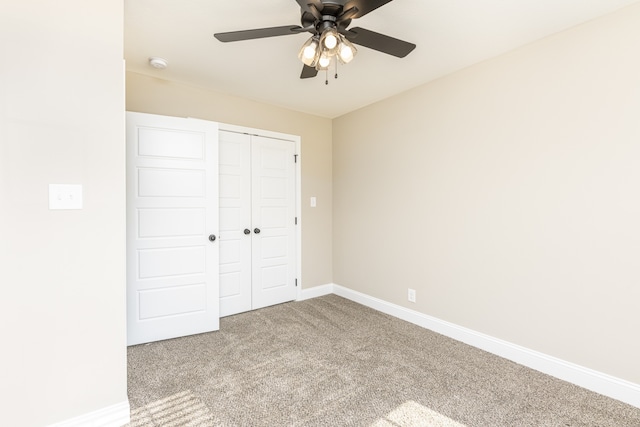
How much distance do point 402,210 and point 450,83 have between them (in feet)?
4.33

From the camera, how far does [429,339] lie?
2.76 meters

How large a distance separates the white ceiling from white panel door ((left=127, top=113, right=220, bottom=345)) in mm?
556

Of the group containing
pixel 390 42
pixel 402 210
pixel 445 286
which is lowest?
pixel 445 286

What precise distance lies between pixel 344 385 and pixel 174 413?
1064 millimetres

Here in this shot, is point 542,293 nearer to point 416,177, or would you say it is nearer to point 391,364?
point 391,364

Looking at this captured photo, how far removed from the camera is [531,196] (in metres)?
2.29

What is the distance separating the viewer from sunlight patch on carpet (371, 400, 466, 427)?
1672 mm

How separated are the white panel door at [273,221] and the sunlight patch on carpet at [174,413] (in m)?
1.67

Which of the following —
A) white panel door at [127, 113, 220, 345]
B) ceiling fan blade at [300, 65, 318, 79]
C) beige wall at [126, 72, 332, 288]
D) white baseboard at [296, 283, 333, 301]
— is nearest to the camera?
ceiling fan blade at [300, 65, 318, 79]

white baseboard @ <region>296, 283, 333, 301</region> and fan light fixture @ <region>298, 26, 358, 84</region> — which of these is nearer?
fan light fixture @ <region>298, 26, 358, 84</region>

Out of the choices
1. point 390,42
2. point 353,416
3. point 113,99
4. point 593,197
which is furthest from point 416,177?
point 113,99

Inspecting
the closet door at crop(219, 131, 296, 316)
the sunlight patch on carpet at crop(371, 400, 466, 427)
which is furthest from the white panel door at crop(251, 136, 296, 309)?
the sunlight patch on carpet at crop(371, 400, 466, 427)

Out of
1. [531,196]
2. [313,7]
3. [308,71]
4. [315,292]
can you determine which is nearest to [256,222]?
[315,292]

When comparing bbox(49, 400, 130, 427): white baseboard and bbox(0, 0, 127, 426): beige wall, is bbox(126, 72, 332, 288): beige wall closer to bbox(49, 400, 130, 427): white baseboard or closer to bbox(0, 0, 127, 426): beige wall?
bbox(0, 0, 127, 426): beige wall
